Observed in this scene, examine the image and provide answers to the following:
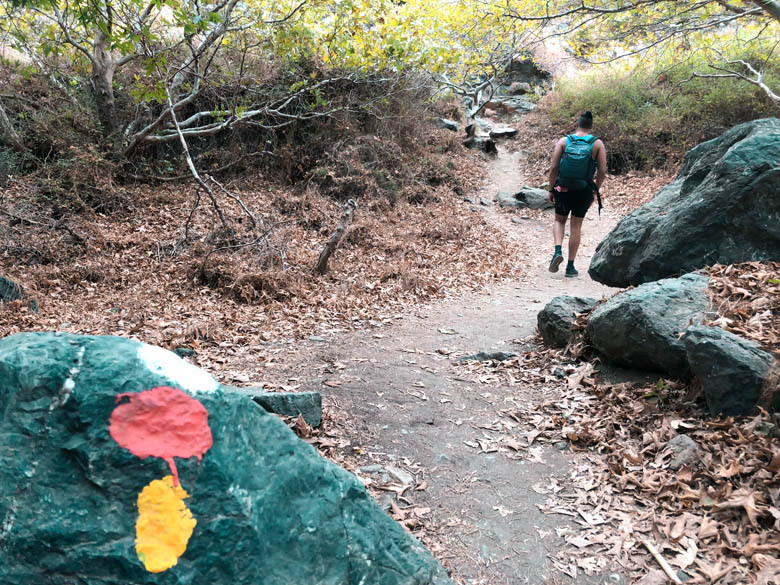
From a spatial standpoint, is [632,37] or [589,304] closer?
[589,304]

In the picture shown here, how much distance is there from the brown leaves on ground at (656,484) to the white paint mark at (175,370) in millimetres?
1859

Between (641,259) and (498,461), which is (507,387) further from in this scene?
(641,259)

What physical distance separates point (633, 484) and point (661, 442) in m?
0.41

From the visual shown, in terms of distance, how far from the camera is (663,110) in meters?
14.6

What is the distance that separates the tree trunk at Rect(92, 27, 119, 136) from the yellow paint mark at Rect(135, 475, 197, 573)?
29.6 feet

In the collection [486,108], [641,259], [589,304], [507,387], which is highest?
[486,108]

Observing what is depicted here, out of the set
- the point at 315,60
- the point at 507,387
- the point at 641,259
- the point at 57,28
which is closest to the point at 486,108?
the point at 315,60

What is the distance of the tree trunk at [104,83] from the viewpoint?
28.0 feet

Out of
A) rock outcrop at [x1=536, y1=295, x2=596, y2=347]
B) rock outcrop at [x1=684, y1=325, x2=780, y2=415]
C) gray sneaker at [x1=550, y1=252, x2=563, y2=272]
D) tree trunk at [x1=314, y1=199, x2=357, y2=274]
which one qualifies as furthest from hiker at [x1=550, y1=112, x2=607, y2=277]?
rock outcrop at [x1=684, y1=325, x2=780, y2=415]

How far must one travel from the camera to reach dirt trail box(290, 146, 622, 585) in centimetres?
259

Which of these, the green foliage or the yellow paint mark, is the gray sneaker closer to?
the yellow paint mark

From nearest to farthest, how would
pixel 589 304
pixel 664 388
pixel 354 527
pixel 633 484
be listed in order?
1. pixel 354 527
2. pixel 633 484
3. pixel 664 388
4. pixel 589 304

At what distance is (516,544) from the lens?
2588mm

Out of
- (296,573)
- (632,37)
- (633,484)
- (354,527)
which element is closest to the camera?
(296,573)
